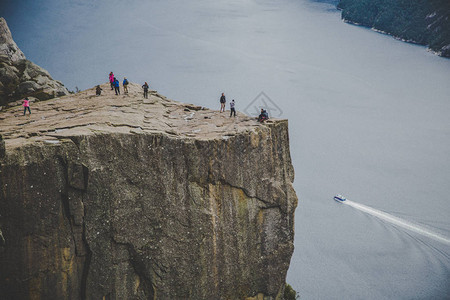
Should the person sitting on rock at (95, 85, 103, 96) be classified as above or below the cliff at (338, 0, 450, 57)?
below

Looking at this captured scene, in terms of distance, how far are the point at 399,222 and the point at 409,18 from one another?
81393 millimetres

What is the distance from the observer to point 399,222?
51938 millimetres

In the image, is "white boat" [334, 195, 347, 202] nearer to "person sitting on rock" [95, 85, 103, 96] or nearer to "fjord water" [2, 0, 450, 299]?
"fjord water" [2, 0, 450, 299]

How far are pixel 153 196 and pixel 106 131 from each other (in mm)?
3969

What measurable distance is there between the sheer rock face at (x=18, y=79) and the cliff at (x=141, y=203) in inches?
278

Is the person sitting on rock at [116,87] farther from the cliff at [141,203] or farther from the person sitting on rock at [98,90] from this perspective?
the cliff at [141,203]

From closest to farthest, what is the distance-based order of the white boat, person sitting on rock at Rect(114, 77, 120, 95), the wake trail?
person sitting on rock at Rect(114, 77, 120, 95) < the wake trail < the white boat

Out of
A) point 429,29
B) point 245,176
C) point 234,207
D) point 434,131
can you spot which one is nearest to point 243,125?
point 245,176

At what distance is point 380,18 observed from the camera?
374 ft

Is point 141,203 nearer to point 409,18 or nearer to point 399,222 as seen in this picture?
point 399,222

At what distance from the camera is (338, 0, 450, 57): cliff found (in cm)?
10019

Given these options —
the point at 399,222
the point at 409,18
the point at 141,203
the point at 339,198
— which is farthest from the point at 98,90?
the point at 409,18

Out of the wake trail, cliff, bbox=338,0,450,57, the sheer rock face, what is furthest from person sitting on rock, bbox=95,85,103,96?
cliff, bbox=338,0,450,57

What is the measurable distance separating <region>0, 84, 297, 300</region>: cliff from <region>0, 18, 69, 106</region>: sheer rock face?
706cm
